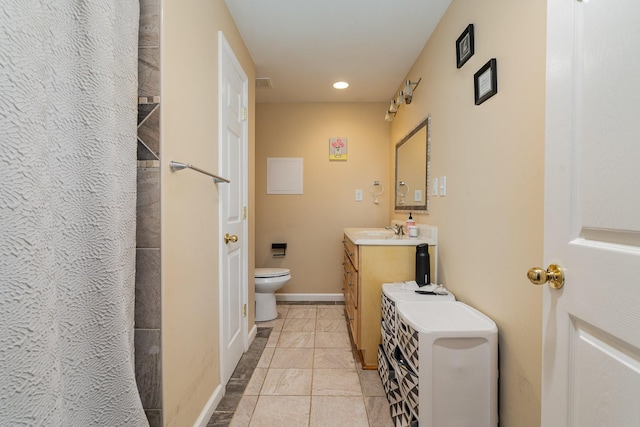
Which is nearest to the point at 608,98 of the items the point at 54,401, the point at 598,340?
the point at 598,340

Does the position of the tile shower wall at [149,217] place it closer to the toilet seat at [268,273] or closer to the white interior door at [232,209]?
the white interior door at [232,209]

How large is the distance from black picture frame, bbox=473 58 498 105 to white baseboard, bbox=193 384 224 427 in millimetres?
2012

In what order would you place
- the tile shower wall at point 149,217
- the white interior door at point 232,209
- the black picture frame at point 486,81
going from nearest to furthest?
the tile shower wall at point 149,217, the black picture frame at point 486,81, the white interior door at point 232,209

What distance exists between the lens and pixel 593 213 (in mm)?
657

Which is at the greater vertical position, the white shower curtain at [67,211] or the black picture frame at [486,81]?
the black picture frame at [486,81]

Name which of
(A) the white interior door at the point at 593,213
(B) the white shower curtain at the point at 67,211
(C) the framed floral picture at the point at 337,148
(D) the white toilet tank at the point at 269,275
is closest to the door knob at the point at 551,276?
(A) the white interior door at the point at 593,213

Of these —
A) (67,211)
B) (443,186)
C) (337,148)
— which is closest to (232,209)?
(67,211)

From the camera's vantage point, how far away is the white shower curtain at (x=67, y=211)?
564mm

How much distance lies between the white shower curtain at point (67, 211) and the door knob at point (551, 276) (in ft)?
3.62

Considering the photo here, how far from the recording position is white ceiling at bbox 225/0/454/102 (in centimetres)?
190

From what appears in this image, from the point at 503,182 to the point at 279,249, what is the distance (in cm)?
266

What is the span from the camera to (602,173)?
629 millimetres

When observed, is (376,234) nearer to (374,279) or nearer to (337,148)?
(374,279)

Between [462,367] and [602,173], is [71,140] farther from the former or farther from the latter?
[462,367]
